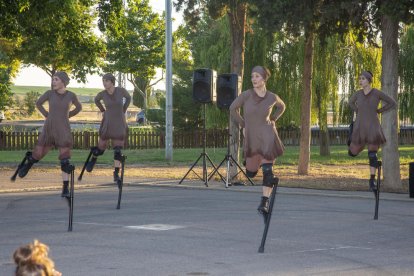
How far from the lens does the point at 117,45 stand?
73562mm

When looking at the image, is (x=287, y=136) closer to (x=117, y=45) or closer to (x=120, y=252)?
(x=117, y=45)

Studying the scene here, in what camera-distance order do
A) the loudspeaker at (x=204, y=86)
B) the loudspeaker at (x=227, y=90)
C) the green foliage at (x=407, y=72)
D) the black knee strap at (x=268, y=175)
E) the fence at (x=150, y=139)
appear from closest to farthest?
the black knee strap at (x=268, y=175)
the loudspeaker at (x=227, y=90)
the loudspeaker at (x=204, y=86)
the green foliage at (x=407, y=72)
the fence at (x=150, y=139)

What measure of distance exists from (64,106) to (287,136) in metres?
44.6

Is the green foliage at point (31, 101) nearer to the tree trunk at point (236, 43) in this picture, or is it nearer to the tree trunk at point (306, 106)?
the tree trunk at point (306, 106)

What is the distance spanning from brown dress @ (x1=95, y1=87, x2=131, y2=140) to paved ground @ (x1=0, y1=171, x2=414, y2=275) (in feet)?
4.78

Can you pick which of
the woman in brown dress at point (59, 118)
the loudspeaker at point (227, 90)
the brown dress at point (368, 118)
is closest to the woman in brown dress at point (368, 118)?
the brown dress at point (368, 118)

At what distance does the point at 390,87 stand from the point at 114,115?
8711 mm

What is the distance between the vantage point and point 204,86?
23.8 meters

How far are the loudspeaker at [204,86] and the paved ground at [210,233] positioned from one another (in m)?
3.23

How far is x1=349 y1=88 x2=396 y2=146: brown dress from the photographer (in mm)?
15477

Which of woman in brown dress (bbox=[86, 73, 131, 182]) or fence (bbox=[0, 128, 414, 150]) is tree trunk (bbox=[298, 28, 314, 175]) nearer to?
woman in brown dress (bbox=[86, 73, 131, 182])

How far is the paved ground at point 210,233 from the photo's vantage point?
1023 cm

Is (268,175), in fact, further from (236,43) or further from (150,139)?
(150,139)

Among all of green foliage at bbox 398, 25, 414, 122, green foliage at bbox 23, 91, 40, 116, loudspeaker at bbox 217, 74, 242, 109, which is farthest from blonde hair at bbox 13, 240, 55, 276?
green foliage at bbox 23, 91, 40, 116
